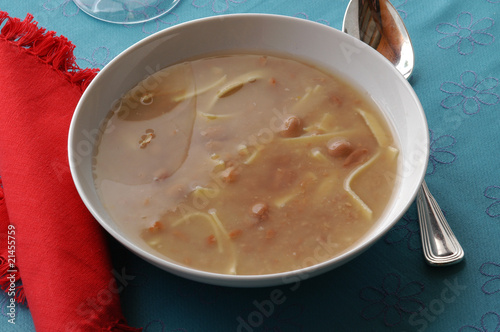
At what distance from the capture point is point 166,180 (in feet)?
Answer: 5.68

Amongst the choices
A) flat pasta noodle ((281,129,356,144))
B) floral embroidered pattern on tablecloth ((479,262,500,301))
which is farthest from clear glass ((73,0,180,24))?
floral embroidered pattern on tablecloth ((479,262,500,301))

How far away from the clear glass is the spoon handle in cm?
128

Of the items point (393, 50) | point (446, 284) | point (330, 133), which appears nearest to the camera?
point (446, 284)

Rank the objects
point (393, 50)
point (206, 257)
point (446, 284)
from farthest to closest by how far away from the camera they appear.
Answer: point (393, 50) < point (446, 284) < point (206, 257)

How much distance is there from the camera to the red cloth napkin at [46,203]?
1602 millimetres

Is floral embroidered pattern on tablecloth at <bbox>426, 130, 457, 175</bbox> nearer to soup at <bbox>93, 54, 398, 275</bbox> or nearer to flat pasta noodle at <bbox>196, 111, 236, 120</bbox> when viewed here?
soup at <bbox>93, 54, 398, 275</bbox>

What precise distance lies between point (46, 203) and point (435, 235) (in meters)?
1.15

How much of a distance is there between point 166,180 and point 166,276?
0.92ft

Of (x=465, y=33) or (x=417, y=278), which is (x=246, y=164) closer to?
(x=417, y=278)

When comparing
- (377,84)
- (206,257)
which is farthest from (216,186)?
(377,84)

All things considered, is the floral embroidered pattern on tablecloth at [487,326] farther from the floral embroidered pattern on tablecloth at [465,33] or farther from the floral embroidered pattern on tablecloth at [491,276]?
the floral embroidered pattern on tablecloth at [465,33]

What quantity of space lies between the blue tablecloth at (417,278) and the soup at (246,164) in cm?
15

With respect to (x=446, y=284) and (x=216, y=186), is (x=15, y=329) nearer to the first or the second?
(x=216, y=186)

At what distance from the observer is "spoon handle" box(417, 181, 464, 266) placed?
1.72 meters
